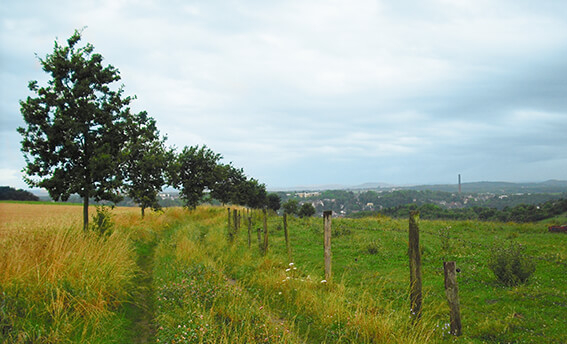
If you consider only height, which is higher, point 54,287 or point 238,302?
point 54,287

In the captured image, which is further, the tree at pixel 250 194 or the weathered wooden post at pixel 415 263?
the tree at pixel 250 194

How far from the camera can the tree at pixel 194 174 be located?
128 ft

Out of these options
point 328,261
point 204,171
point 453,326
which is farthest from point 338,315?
point 204,171

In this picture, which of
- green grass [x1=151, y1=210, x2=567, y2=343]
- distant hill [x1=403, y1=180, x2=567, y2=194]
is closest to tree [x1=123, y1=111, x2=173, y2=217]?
green grass [x1=151, y1=210, x2=567, y2=343]

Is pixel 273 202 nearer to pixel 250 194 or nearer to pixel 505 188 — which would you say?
pixel 250 194

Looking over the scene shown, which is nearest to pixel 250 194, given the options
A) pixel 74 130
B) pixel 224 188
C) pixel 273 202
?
pixel 224 188

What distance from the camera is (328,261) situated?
8.77 m

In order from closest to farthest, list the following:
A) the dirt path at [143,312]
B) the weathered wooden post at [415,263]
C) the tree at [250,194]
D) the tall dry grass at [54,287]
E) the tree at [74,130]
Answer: the tall dry grass at [54,287] < the weathered wooden post at [415,263] < the dirt path at [143,312] < the tree at [74,130] < the tree at [250,194]

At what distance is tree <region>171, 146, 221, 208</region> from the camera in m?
39.0

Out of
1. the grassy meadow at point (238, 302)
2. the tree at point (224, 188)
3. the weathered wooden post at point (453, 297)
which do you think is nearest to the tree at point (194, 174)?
the tree at point (224, 188)

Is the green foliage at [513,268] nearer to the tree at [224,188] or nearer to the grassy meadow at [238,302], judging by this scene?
the grassy meadow at [238,302]

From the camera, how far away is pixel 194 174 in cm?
4084

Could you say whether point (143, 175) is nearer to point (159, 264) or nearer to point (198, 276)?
point (159, 264)

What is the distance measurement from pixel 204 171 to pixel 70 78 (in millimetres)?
26302
